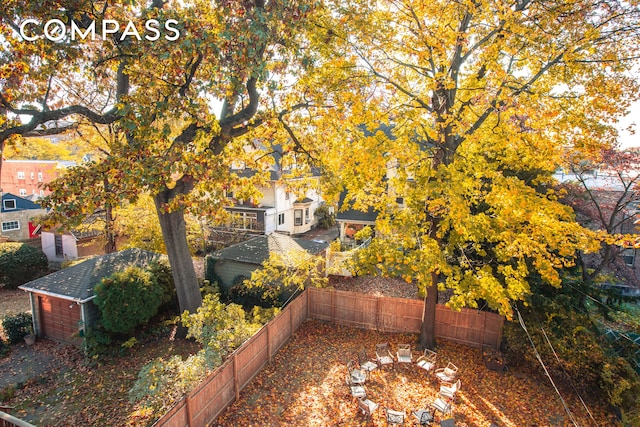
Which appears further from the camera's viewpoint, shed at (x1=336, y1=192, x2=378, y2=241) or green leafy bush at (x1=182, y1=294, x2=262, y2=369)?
shed at (x1=336, y1=192, x2=378, y2=241)

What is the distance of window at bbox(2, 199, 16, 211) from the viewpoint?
2645cm

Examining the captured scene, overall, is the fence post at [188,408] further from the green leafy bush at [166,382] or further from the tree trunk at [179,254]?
the tree trunk at [179,254]

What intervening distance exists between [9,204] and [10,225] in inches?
66.4

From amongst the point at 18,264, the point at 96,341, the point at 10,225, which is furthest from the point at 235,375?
the point at 10,225

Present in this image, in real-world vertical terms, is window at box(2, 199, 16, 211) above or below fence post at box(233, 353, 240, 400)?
above

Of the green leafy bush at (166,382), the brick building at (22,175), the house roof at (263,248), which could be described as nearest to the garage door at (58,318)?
the house roof at (263,248)

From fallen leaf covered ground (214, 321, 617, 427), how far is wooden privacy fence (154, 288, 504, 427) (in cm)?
45

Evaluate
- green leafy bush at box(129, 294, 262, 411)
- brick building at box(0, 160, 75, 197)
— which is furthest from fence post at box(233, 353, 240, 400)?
brick building at box(0, 160, 75, 197)

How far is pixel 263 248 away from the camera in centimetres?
1697

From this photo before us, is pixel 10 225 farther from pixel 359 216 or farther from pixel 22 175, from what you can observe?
pixel 359 216

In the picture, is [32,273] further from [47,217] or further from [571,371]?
[571,371]

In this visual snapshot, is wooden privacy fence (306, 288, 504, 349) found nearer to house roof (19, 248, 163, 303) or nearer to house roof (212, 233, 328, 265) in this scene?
house roof (212, 233, 328, 265)

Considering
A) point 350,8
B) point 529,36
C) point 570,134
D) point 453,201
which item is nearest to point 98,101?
point 350,8

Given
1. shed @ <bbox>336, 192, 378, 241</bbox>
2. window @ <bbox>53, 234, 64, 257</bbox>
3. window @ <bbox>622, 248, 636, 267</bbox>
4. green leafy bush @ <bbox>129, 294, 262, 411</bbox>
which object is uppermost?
shed @ <bbox>336, 192, 378, 241</bbox>
